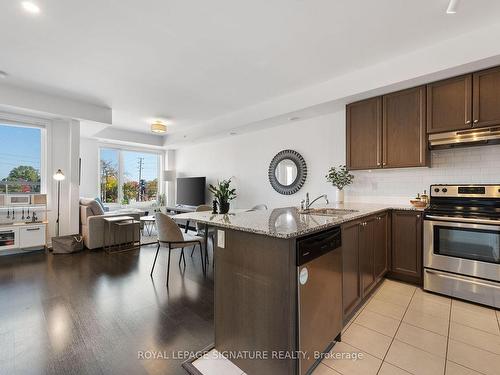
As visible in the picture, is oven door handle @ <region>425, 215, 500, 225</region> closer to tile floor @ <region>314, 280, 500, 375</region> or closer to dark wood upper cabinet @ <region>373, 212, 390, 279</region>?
dark wood upper cabinet @ <region>373, 212, 390, 279</region>

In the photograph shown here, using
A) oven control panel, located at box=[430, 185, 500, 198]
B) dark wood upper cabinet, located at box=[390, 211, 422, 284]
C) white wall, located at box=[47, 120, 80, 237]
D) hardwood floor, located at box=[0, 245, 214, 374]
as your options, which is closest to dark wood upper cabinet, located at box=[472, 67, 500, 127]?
oven control panel, located at box=[430, 185, 500, 198]

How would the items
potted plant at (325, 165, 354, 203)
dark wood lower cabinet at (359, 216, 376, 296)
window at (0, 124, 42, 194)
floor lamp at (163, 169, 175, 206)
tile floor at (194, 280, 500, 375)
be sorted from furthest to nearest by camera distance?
floor lamp at (163, 169, 175, 206)
window at (0, 124, 42, 194)
potted plant at (325, 165, 354, 203)
dark wood lower cabinet at (359, 216, 376, 296)
tile floor at (194, 280, 500, 375)

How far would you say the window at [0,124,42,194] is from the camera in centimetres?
446

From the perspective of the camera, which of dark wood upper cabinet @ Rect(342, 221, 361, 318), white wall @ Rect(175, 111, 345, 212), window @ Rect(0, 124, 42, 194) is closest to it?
dark wood upper cabinet @ Rect(342, 221, 361, 318)

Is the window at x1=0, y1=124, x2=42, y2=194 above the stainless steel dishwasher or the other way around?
above

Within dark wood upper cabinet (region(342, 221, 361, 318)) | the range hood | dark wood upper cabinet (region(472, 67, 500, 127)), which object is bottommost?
dark wood upper cabinet (region(342, 221, 361, 318))

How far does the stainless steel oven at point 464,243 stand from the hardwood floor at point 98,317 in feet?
7.96

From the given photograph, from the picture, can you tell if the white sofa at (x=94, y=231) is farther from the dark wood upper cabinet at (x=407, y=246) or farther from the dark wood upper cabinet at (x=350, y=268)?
the dark wood upper cabinet at (x=407, y=246)

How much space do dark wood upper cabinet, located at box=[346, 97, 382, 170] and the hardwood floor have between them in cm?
260

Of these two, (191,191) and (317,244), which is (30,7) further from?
(191,191)

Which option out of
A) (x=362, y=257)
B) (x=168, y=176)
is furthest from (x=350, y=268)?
(x=168, y=176)

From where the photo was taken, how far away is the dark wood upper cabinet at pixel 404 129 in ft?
9.49

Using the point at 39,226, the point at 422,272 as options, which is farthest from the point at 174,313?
the point at 39,226

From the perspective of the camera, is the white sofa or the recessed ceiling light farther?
the white sofa
